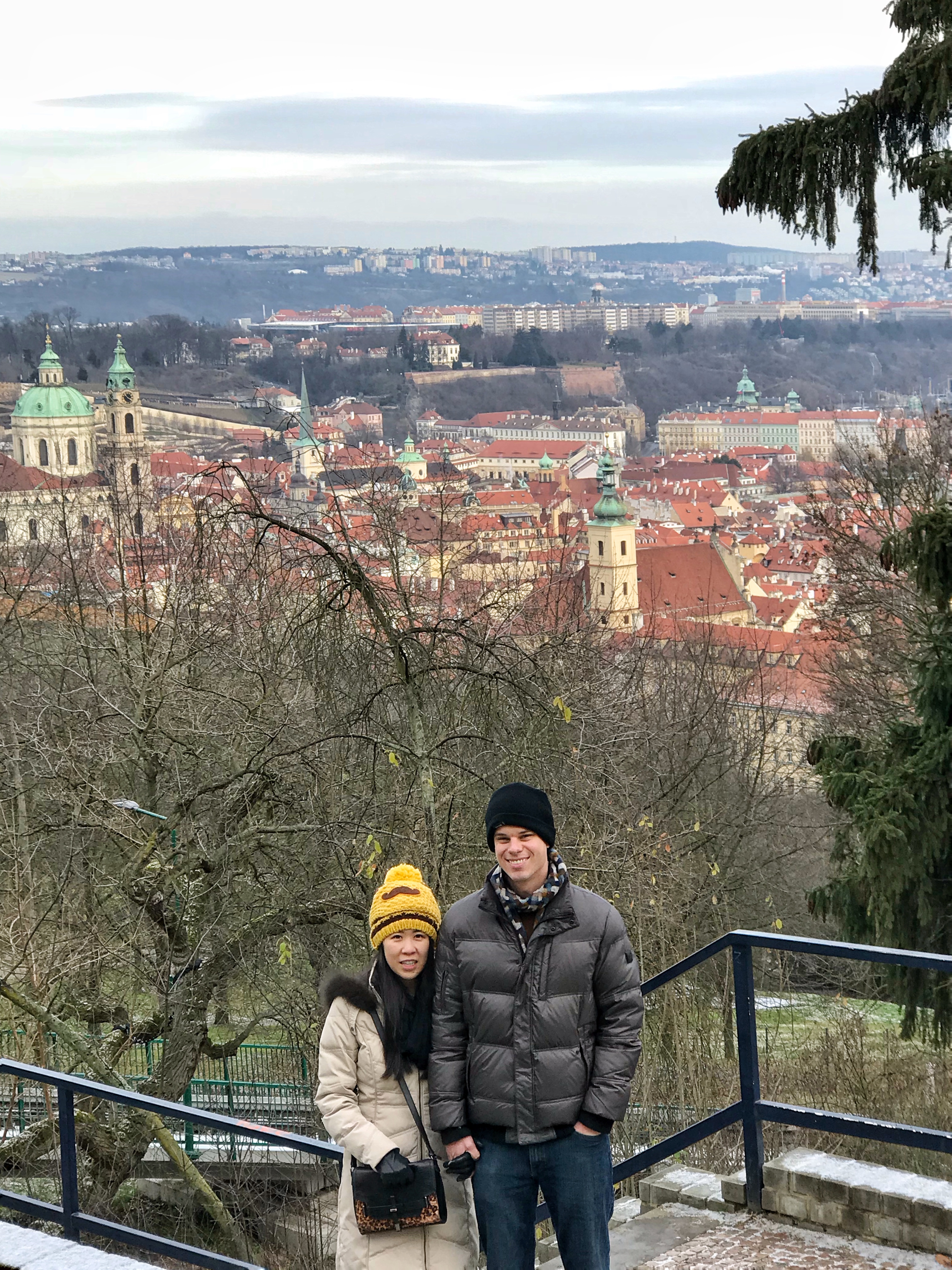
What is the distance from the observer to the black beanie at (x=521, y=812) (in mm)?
2658

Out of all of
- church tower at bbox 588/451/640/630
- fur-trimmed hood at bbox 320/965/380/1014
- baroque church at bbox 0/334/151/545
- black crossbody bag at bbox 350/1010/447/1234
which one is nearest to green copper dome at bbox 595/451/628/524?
church tower at bbox 588/451/640/630

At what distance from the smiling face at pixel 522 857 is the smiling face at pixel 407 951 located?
197 millimetres

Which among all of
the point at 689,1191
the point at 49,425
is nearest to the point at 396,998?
the point at 689,1191

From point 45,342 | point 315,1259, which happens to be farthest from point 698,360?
point 315,1259

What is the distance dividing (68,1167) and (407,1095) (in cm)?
90

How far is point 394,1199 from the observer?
254 cm

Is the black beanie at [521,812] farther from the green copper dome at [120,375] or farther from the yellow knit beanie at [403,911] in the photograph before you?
the green copper dome at [120,375]

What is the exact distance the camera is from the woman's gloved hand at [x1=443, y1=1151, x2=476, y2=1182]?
2609 millimetres

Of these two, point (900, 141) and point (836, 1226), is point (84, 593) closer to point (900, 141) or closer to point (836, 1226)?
point (900, 141)

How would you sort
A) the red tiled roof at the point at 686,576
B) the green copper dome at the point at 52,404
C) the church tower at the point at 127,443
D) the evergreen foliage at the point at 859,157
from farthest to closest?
the green copper dome at the point at 52,404 → the red tiled roof at the point at 686,576 → the church tower at the point at 127,443 → the evergreen foliage at the point at 859,157

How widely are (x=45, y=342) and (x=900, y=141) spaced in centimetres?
12606

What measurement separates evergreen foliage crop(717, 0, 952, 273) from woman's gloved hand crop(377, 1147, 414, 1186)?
173 inches

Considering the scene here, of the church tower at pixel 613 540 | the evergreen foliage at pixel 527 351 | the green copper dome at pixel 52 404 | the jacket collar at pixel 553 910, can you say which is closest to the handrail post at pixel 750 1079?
the jacket collar at pixel 553 910

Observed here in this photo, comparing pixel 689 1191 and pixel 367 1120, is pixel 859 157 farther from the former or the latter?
pixel 367 1120
